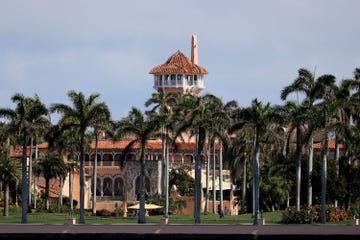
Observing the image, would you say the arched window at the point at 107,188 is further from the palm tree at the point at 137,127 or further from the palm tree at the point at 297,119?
the palm tree at the point at 297,119

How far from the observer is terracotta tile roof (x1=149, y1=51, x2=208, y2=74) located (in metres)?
170

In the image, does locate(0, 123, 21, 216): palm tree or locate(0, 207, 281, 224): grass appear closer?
locate(0, 207, 281, 224): grass

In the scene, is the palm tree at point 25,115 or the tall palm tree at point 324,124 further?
the palm tree at point 25,115

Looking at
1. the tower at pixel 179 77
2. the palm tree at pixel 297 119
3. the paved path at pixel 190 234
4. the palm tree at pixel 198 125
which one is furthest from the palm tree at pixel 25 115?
the tower at pixel 179 77

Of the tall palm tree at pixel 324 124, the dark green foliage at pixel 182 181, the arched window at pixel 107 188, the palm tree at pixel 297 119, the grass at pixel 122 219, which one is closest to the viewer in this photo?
the tall palm tree at pixel 324 124

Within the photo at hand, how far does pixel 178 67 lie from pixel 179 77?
1.48 metres

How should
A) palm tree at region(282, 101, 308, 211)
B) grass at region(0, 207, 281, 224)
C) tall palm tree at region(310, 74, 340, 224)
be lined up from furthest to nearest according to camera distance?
grass at region(0, 207, 281, 224)
palm tree at region(282, 101, 308, 211)
tall palm tree at region(310, 74, 340, 224)

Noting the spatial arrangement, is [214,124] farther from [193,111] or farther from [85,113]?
[85,113]

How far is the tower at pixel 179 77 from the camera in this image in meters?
170

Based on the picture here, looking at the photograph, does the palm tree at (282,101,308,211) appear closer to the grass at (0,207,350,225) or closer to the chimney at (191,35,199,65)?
the grass at (0,207,350,225)

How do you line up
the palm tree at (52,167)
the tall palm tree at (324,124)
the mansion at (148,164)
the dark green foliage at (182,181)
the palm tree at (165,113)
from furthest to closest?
the mansion at (148,164) → the dark green foliage at (182,181) → the palm tree at (52,167) → the palm tree at (165,113) → the tall palm tree at (324,124)

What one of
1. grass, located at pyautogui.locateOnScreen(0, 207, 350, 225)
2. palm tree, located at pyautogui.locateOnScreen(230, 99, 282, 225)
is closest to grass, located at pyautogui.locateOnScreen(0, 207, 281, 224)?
grass, located at pyautogui.locateOnScreen(0, 207, 350, 225)

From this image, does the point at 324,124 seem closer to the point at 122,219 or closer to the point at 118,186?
the point at 122,219
